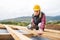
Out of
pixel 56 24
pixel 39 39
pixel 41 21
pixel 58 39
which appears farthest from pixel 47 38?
pixel 56 24

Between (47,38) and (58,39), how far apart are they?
0.56 m

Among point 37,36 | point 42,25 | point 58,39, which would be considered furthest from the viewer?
point 42,25

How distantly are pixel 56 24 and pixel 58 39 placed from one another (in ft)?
12.0

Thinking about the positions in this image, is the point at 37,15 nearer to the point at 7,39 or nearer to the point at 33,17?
the point at 33,17

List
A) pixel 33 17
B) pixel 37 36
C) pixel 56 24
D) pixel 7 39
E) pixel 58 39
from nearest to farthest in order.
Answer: pixel 58 39 → pixel 7 39 → pixel 37 36 → pixel 33 17 → pixel 56 24

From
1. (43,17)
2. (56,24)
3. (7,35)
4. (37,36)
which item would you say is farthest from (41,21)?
(56,24)

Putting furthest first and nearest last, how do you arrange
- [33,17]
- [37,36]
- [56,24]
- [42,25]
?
1. [56,24]
2. [33,17]
3. [42,25]
4. [37,36]

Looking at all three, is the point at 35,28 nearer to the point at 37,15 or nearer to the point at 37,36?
the point at 37,15

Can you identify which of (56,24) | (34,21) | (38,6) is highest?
(38,6)

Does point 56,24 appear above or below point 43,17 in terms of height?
below

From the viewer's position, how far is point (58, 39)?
3379 mm

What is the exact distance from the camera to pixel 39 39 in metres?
3.94

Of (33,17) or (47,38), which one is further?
(33,17)

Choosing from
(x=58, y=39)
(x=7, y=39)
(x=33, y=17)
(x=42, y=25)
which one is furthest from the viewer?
(x=33, y=17)
